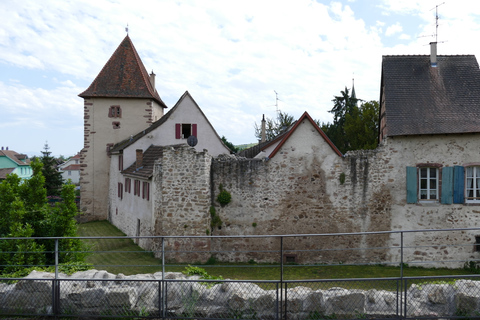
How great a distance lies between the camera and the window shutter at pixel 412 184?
16.9m

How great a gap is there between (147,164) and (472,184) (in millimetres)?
14568

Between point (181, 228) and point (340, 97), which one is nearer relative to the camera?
point (181, 228)

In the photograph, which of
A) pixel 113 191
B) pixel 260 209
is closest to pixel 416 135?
pixel 260 209

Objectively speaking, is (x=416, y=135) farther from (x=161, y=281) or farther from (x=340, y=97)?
(x=340, y=97)

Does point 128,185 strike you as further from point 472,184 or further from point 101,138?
point 472,184

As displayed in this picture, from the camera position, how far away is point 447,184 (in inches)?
662

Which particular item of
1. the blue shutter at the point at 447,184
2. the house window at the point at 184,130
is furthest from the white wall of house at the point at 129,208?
the blue shutter at the point at 447,184

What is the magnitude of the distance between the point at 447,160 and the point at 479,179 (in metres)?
1.41

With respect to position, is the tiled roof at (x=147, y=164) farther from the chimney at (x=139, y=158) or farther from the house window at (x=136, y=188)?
the house window at (x=136, y=188)

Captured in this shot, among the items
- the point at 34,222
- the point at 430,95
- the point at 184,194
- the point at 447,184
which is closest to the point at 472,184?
the point at 447,184

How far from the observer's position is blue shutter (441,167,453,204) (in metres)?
16.8

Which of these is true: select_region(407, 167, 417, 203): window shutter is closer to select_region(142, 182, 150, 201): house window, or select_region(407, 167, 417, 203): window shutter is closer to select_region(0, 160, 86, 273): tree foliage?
select_region(142, 182, 150, 201): house window

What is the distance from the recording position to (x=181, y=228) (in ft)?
53.2

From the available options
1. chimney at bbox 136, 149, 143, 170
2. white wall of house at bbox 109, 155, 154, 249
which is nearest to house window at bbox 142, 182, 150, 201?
white wall of house at bbox 109, 155, 154, 249
